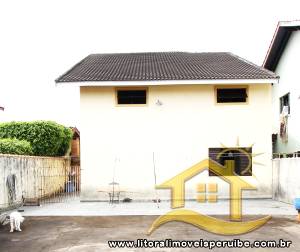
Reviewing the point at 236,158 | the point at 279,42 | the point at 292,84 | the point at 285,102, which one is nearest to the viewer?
the point at 236,158

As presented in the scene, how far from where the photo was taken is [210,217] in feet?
36.5

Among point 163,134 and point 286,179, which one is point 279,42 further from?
point 163,134

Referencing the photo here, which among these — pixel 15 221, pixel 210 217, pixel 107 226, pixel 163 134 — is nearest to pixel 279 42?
pixel 163 134

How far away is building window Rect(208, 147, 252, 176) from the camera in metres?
15.4

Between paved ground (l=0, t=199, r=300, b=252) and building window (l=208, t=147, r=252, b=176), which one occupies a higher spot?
building window (l=208, t=147, r=252, b=176)

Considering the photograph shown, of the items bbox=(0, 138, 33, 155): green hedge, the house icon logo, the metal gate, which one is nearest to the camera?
the house icon logo

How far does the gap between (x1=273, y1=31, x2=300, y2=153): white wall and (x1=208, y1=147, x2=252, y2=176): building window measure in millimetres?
2276

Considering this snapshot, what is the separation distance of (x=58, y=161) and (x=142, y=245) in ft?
38.5

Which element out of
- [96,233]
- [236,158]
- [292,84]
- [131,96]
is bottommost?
[96,233]

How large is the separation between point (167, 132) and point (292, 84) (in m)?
5.89

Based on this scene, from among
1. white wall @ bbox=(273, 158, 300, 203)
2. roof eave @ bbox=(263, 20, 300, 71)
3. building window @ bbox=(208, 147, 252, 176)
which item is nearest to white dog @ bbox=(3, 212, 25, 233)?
building window @ bbox=(208, 147, 252, 176)

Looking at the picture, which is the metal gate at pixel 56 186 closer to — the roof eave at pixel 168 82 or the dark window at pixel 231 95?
the roof eave at pixel 168 82

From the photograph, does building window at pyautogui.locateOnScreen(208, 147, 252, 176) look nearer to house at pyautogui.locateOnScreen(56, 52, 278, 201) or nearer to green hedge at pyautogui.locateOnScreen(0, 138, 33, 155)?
house at pyautogui.locateOnScreen(56, 52, 278, 201)

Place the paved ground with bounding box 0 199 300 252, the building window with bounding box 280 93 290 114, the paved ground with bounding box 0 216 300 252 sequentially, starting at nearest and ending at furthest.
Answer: the paved ground with bounding box 0 216 300 252
the paved ground with bounding box 0 199 300 252
the building window with bounding box 280 93 290 114
